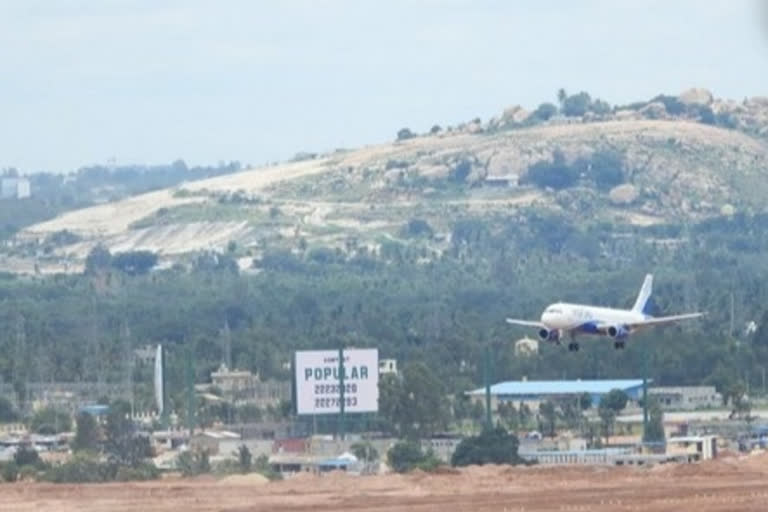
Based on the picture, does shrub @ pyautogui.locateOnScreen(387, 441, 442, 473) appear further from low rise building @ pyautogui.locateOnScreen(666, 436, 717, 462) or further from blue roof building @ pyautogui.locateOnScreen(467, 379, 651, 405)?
blue roof building @ pyautogui.locateOnScreen(467, 379, 651, 405)

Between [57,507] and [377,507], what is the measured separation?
28.4ft

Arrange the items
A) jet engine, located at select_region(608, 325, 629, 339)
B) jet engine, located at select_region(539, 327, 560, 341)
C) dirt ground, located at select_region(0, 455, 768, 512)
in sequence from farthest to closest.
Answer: jet engine, located at select_region(608, 325, 629, 339), jet engine, located at select_region(539, 327, 560, 341), dirt ground, located at select_region(0, 455, 768, 512)

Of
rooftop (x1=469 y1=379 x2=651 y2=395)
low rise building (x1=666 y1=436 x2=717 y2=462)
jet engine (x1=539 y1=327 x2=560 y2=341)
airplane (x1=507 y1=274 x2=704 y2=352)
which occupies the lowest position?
low rise building (x1=666 y1=436 x2=717 y2=462)

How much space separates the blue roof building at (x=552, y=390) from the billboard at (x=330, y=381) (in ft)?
56.3

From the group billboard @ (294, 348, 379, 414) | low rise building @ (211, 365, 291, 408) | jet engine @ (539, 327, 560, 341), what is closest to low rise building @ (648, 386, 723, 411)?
low rise building @ (211, 365, 291, 408)

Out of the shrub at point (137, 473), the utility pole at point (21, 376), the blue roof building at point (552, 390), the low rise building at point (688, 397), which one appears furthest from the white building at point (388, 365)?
the shrub at point (137, 473)

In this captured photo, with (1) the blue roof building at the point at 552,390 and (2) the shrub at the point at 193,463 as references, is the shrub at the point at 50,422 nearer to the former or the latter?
(1) the blue roof building at the point at 552,390

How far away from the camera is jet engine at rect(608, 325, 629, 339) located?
116m

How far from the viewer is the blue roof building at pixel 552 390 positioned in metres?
155

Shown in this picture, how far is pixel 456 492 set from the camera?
9488 cm

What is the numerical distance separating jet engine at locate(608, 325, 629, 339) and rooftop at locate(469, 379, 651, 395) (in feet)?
118

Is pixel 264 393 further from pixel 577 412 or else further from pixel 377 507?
pixel 377 507

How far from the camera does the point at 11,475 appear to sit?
114 m

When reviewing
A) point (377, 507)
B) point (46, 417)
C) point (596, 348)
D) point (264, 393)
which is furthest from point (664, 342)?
point (377, 507)
